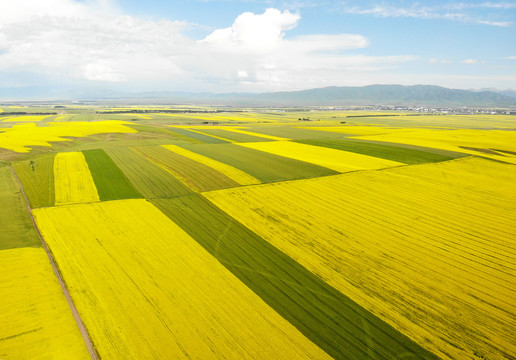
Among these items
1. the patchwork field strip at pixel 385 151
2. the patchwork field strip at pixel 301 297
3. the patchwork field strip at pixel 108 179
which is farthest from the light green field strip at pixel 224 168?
the patchwork field strip at pixel 385 151

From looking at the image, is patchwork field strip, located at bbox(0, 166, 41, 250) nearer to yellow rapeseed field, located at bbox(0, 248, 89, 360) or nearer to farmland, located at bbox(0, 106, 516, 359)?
farmland, located at bbox(0, 106, 516, 359)

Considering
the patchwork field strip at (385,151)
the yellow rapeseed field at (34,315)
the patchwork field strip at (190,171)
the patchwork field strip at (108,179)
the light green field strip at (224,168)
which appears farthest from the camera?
the patchwork field strip at (385,151)

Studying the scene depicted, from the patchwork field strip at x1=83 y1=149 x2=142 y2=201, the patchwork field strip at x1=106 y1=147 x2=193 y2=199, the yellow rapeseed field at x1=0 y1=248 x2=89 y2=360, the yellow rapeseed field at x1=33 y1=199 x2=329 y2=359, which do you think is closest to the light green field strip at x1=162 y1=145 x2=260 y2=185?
the patchwork field strip at x1=106 y1=147 x2=193 y2=199

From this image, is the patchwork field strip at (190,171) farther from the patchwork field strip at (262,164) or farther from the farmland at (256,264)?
the patchwork field strip at (262,164)

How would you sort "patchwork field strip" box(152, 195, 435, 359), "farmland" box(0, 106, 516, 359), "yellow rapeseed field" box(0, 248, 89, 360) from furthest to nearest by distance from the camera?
"farmland" box(0, 106, 516, 359) < "patchwork field strip" box(152, 195, 435, 359) < "yellow rapeseed field" box(0, 248, 89, 360)

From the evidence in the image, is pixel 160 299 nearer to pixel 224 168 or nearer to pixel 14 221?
pixel 14 221

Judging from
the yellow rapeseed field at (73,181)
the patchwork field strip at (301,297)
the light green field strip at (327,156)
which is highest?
the light green field strip at (327,156)

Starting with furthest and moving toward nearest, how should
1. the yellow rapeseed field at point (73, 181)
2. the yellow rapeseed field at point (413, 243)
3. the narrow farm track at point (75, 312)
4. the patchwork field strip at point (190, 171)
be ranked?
the patchwork field strip at point (190, 171)
the yellow rapeseed field at point (73, 181)
the yellow rapeseed field at point (413, 243)
the narrow farm track at point (75, 312)

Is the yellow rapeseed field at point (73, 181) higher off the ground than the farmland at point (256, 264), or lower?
higher
